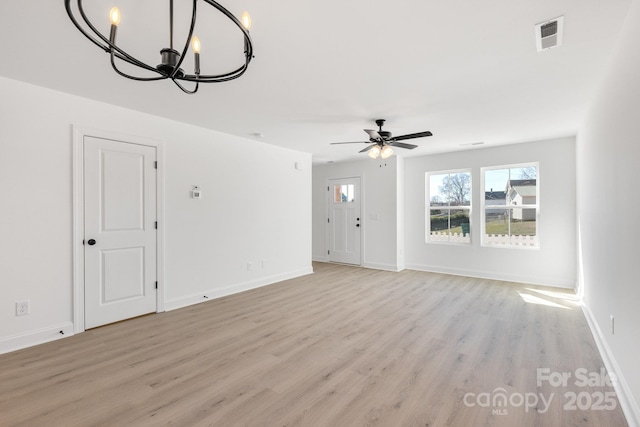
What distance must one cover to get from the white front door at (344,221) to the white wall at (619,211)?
14.5 feet

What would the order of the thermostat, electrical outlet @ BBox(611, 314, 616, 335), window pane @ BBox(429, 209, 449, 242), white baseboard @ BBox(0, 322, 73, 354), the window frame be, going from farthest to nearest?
window pane @ BBox(429, 209, 449, 242)
the window frame
the thermostat
white baseboard @ BBox(0, 322, 73, 354)
electrical outlet @ BBox(611, 314, 616, 335)

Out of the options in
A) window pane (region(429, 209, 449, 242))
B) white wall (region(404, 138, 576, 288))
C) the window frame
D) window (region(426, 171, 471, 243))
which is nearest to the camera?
white wall (region(404, 138, 576, 288))

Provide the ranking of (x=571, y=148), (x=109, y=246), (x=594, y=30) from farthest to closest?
(x=571, y=148) → (x=109, y=246) → (x=594, y=30)

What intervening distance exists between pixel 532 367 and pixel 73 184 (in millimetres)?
4809

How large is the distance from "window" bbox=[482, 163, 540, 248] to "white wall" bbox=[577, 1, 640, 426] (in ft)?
7.19

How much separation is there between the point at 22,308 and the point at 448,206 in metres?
6.68

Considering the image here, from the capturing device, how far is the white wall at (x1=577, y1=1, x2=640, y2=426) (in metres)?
1.88

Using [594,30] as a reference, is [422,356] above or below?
below

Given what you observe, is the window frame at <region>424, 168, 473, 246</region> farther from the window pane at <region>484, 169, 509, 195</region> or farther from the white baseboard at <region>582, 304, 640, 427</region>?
the white baseboard at <region>582, 304, 640, 427</region>

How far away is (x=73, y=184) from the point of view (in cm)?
326

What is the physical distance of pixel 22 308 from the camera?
9.66ft

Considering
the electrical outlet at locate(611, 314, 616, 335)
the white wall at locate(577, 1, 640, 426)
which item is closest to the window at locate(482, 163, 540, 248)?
the white wall at locate(577, 1, 640, 426)

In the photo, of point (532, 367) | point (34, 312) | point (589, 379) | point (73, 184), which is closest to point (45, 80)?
point (73, 184)

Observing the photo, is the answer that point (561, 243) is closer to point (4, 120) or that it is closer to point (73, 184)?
point (73, 184)
